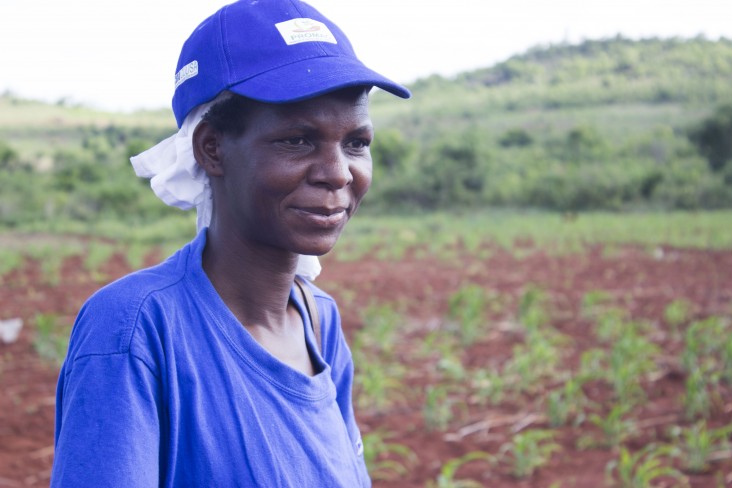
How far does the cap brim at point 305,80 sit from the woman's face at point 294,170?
0.04m

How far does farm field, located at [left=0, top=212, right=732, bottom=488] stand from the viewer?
3.57 meters

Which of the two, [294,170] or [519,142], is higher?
[294,170]

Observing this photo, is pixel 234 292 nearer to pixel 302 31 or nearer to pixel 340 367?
pixel 340 367

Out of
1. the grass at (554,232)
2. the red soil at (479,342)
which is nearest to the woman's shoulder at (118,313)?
the red soil at (479,342)

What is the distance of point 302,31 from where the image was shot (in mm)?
1185

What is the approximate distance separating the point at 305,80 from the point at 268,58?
0.08 m

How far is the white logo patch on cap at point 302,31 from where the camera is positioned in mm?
1172

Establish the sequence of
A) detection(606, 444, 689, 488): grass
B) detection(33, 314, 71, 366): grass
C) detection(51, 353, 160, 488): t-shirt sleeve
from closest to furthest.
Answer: detection(51, 353, 160, 488): t-shirt sleeve, detection(606, 444, 689, 488): grass, detection(33, 314, 71, 366): grass

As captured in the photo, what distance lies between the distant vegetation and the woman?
19.3 inches

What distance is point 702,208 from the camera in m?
21.5

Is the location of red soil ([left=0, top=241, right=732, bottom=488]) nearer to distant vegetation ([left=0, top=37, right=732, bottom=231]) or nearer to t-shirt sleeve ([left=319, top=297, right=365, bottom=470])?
distant vegetation ([left=0, top=37, right=732, bottom=231])

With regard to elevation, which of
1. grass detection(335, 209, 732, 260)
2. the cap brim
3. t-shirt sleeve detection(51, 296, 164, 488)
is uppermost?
the cap brim

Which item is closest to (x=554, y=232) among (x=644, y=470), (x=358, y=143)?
(x=644, y=470)

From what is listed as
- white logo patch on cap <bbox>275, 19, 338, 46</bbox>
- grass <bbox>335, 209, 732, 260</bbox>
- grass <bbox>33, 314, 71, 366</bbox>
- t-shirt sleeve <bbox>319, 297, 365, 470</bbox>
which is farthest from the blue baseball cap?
grass <bbox>335, 209, 732, 260</bbox>
